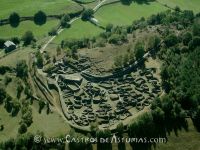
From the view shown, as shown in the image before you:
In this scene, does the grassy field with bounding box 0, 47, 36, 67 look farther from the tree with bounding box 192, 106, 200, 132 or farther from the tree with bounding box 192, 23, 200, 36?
the tree with bounding box 192, 106, 200, 132

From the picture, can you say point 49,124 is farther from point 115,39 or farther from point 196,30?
point 196,30

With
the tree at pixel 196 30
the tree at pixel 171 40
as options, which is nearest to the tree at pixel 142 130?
the tree at pixel 171 40

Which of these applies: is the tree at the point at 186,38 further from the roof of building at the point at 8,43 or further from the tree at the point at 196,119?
the roof of building at the point at 8,43

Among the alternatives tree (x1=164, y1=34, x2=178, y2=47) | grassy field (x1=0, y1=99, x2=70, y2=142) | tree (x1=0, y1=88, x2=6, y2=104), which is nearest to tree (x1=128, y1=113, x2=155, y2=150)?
grassy field (x1=0, y1=99, x2=70, y2=142)

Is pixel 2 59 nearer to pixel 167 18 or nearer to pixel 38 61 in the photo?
pixel 38 61

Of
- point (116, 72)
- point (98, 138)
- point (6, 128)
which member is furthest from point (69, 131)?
point (116, 72)
